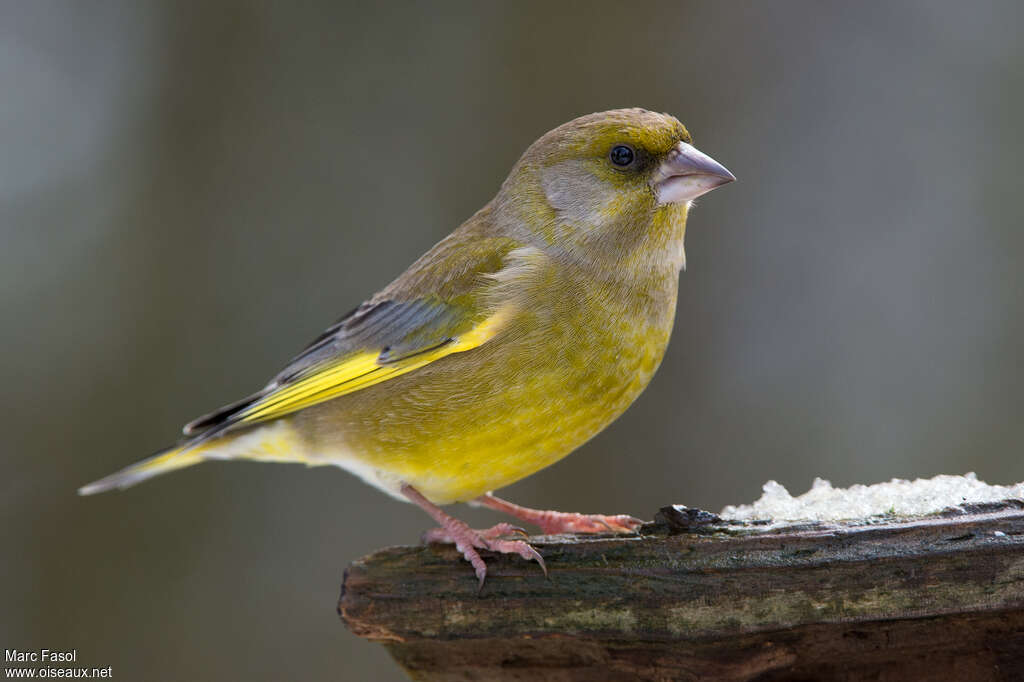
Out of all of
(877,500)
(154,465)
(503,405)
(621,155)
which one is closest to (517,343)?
(503,405)

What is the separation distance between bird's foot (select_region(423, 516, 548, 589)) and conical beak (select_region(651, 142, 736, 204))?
122 centimetres

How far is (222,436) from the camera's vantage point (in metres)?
3.69

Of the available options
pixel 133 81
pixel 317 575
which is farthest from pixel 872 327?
pixel 133 81

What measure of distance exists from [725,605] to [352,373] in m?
1.58

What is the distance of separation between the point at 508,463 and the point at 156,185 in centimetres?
391

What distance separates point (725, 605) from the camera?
2484 millimetres

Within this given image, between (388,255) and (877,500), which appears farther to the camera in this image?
(388,255)

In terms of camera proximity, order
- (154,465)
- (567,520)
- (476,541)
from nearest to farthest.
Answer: (476,541)
(567,520)
(154,465)

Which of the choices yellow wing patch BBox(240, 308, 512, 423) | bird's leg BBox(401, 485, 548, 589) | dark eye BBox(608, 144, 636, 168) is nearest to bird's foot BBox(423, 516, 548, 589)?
bird's leg BBox(401, 485, 548, 589)

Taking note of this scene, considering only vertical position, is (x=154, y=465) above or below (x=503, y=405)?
above

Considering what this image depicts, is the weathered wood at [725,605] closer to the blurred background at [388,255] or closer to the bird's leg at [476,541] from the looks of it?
the bird's leg at [476,541]

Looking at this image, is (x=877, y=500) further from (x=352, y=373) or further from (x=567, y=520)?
(x=352, y=373)

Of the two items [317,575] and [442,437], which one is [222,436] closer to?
[442,437]

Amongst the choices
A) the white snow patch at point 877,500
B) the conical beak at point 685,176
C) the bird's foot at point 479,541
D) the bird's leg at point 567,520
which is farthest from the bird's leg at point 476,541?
the conical beak at point 685,176
